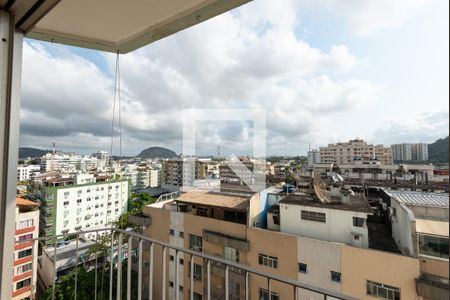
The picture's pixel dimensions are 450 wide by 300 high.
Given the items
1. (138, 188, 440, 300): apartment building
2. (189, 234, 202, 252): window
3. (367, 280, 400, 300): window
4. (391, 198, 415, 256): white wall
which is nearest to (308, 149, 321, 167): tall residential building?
(391, 198, 415, 256): white wall

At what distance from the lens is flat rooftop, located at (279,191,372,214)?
3414 mm

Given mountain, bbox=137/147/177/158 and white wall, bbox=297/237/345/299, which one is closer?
mountain, bbox=137/147/177/158

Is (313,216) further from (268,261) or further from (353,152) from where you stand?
(353,152)

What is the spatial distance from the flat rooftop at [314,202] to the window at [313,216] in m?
0.17

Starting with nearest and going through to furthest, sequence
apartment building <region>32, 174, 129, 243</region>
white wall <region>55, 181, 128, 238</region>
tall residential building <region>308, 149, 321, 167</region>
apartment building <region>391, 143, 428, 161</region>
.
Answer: apartment building <region>391, 143, 428, 161</region>, tall residential building <region>308, 149, 321, 167</region>, apartment building <region>32, 174, 129, 243</region>, white wall <region>55, 181, 128, 238</region>

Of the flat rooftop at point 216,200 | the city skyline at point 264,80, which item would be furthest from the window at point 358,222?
the flat rooftop at point 216,200

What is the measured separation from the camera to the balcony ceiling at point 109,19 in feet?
2.81

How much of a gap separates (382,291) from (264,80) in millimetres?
3882

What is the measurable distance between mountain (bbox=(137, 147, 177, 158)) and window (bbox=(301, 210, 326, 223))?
10.2 ft

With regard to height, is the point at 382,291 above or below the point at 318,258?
below

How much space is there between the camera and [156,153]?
2607 mm

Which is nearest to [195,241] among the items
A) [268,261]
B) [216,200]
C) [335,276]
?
[216,200]

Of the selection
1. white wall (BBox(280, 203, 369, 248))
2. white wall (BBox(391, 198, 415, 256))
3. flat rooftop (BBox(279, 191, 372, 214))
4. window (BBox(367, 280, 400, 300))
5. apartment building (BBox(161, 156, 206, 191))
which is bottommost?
window (BBox(367, 280, 400, 300))

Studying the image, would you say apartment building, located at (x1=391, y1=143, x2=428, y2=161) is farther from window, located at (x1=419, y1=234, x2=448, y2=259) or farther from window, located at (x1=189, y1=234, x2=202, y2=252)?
window, located at (x1=189, y1=234, x2=202, y2=252)
